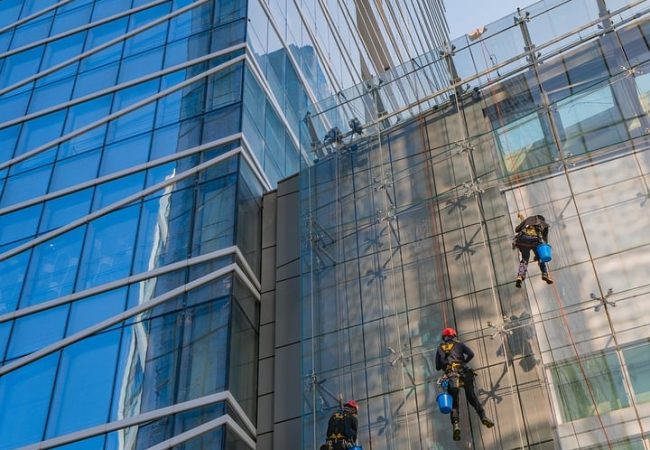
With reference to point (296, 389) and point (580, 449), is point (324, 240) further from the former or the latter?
point (580, 449)

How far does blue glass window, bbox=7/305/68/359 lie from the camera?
20344 mm

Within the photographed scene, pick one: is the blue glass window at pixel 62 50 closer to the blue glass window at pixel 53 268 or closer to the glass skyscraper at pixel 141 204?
the glass skyscraper at pixel 141 204

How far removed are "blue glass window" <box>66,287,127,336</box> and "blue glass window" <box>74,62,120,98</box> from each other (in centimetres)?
752

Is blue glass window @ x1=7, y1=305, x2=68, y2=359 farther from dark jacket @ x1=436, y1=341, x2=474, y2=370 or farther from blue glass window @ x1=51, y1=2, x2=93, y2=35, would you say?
blue glass window @ x1=51, y1=2, x2=93, y2=35

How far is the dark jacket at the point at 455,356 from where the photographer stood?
1567 centimetres

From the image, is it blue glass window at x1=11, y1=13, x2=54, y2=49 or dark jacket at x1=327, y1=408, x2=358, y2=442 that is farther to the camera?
blue glass window at x1=11, y1=13, x2=54, y2=49

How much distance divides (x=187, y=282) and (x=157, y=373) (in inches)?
85.6

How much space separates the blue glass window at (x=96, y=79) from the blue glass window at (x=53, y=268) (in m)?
5.24

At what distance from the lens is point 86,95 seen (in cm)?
2559

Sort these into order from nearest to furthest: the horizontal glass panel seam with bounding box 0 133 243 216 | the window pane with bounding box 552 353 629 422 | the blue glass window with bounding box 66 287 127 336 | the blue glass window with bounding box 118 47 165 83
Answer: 1. the window pane with bounding box 552 353 629 422
2. the blue glass window with bounding box 66 287 127 336
3. the horizontal glass panel seam with bounding box 0 133 243 216
4. the blue glass window with bounding box 118 47 165 83

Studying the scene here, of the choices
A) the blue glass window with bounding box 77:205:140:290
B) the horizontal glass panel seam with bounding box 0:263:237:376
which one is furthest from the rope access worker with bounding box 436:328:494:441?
the blue glass window with bounding box 77:205:140:290

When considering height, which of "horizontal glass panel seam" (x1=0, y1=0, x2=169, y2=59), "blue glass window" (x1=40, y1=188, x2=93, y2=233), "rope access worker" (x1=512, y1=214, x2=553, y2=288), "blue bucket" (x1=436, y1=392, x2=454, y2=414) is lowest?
"blue bucket" (x1=436, y1=392, x2=454, y2=414)

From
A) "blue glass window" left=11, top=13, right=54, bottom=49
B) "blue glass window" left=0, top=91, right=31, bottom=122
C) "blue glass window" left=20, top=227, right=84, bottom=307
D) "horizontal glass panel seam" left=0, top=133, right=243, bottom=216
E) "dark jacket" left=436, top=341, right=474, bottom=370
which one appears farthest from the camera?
"blue glass window" left=11, top=13, right=54, bottom=49

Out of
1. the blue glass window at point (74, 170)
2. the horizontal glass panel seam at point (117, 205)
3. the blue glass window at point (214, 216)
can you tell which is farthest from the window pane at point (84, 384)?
the blue glass window at point (74, 170)
